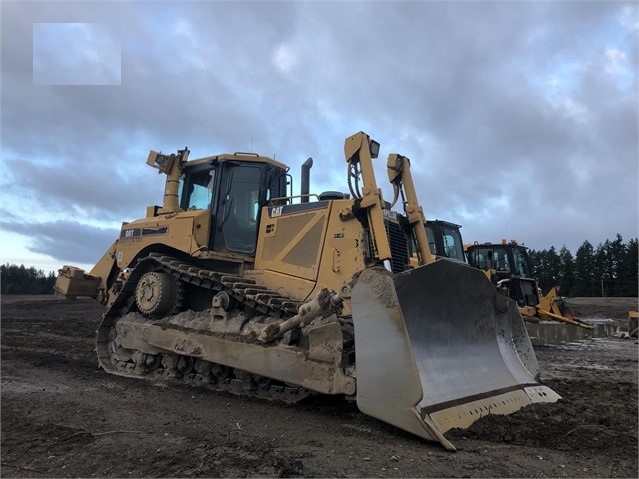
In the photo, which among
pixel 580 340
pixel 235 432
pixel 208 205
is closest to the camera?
pixel 235 432

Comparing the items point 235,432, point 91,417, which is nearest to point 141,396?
point 91,417

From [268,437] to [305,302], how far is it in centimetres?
204

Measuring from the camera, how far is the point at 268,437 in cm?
434

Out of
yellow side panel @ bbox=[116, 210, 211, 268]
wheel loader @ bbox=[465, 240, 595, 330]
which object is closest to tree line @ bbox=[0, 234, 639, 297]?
wheel loader @ bbox=[465, 240, 595, 330]

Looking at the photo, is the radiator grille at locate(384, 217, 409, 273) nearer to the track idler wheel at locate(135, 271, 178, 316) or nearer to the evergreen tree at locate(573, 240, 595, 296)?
the track idler wheel at locate(135, 271, 178, 316)

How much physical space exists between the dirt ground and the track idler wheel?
1073 millimetres

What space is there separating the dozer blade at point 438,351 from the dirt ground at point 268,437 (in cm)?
22

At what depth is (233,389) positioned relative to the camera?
618cm

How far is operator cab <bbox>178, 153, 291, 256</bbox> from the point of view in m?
7.23

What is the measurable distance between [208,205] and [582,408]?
5.67m

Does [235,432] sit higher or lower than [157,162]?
lower

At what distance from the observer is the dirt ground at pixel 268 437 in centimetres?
353

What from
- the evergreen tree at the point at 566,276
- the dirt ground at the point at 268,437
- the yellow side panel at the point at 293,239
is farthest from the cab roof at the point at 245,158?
the evergreen tree at the point at 566,276

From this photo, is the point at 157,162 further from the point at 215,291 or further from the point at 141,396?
the point at 141,396
